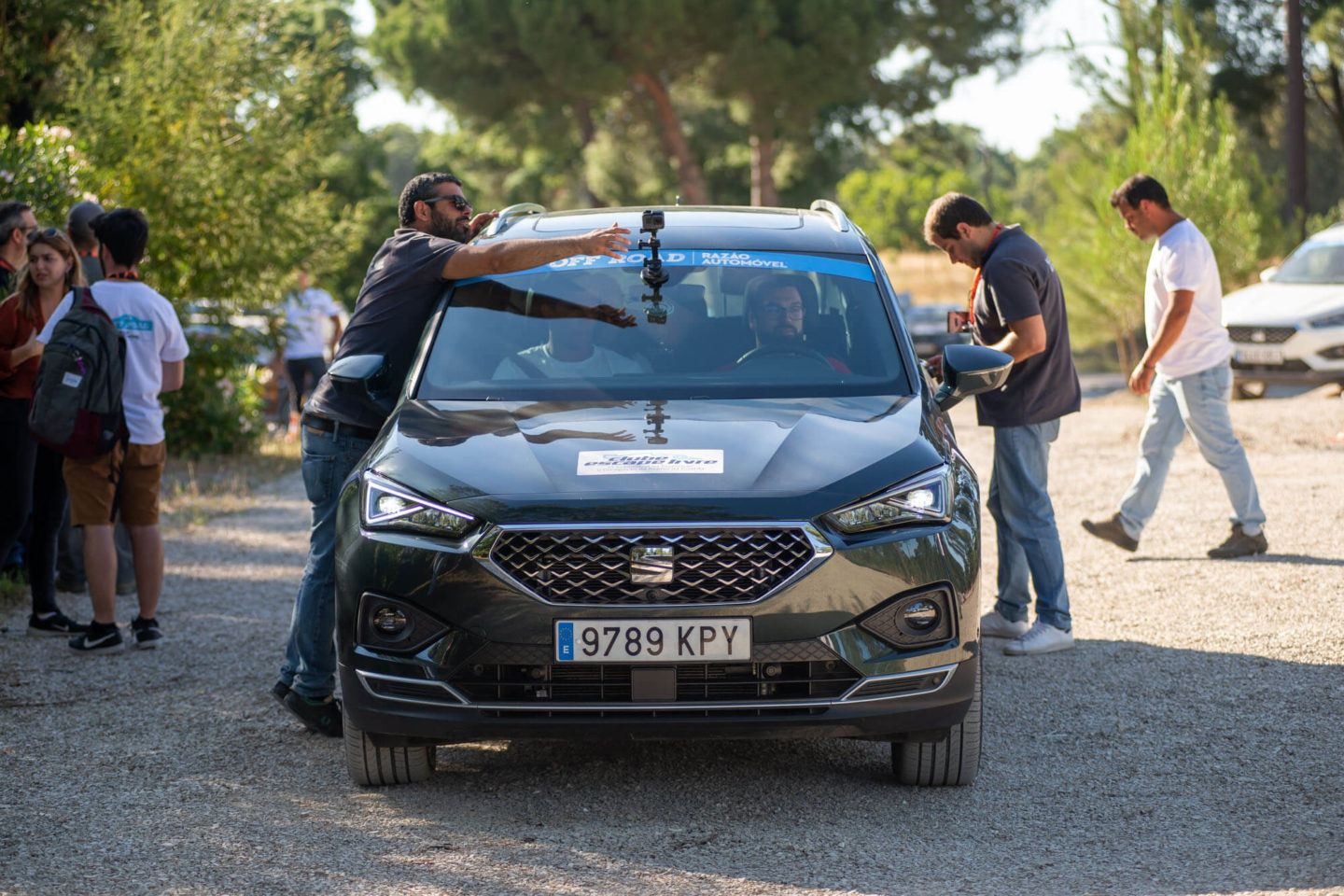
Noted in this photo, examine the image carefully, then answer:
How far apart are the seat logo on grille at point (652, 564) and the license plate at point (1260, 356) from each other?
1396 centimetres

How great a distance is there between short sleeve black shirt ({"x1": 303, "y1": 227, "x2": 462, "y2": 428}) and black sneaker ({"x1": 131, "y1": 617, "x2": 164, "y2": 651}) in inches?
Result: 80.3

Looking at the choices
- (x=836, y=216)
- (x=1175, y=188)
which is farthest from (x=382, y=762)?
(x=1175, y=188)

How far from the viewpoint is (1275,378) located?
16281 mm

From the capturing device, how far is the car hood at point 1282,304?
16.3m

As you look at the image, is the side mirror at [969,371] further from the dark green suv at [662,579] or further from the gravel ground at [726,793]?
the gravel ground at [726,793]

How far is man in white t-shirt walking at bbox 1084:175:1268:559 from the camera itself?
24.6ft

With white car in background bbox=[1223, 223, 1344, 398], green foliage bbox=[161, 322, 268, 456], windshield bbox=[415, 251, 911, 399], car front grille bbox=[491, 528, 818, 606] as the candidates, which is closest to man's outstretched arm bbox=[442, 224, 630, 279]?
windshield bbox=[415, 251, 911, 399]

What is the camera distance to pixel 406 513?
4.11 meters

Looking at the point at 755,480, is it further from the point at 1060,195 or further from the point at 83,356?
Answer: the point at 1060,195

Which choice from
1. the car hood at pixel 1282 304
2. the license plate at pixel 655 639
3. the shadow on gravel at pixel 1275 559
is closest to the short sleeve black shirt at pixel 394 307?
the license plate at pixel 655 639

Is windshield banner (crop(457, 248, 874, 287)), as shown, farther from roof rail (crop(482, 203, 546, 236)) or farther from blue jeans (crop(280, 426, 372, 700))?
blue jeans (crop(280, 426, 372, 700))

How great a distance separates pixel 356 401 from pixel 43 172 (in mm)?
6254

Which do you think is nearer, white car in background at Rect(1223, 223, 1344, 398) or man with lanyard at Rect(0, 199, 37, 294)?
man with lanyard at Rect(0, 199, 37, 294)

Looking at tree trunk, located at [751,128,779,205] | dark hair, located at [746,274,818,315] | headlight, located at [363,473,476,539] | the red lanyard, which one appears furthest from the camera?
tree trunk, located at [751,128,779,205]
